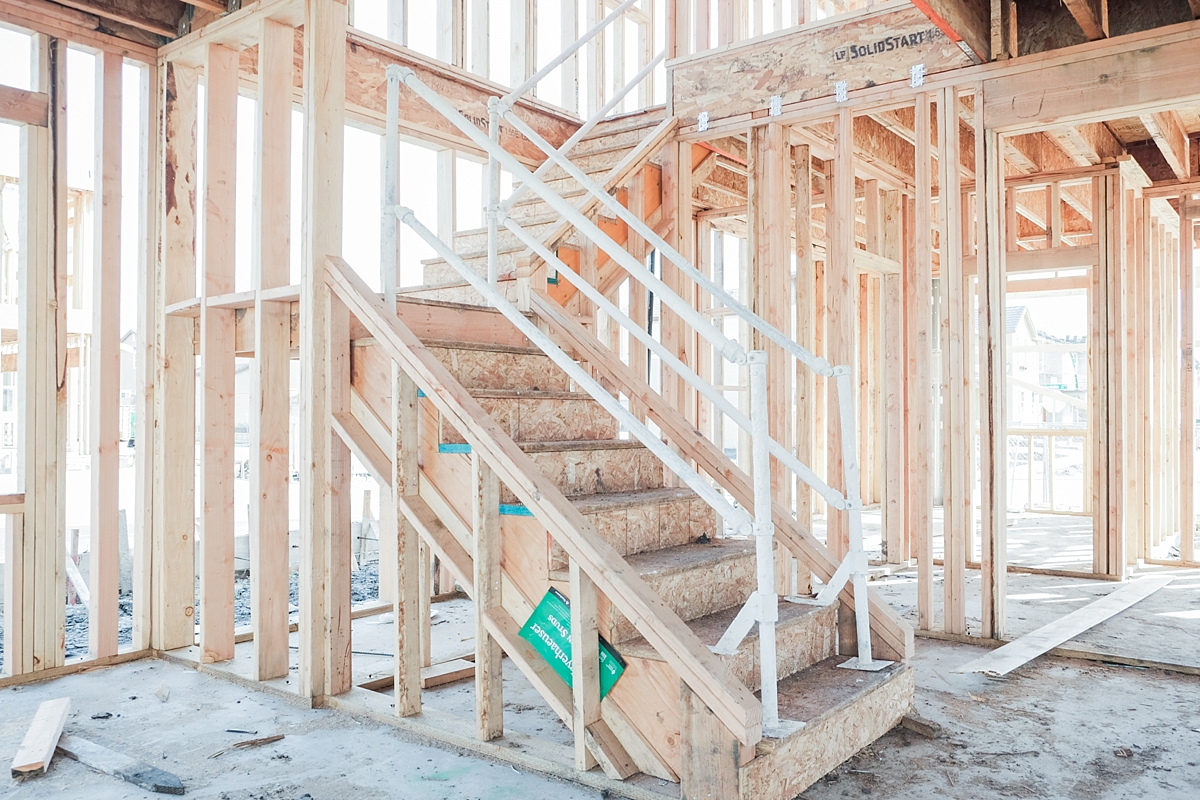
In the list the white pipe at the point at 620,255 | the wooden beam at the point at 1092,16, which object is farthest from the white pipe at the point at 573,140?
the wooden beam at the point at 1092,16

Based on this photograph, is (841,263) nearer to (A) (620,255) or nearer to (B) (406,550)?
(A) (620,255)

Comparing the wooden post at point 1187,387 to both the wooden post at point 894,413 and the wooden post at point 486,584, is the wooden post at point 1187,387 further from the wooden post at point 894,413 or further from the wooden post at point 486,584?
the wooden post at point 486,584

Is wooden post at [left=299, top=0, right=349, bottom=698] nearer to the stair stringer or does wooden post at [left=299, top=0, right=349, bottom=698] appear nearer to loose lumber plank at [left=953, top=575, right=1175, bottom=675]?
the stair stringer

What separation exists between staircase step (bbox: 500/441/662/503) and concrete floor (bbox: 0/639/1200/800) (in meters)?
0.89

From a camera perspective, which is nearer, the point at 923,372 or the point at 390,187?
the point at 390,187

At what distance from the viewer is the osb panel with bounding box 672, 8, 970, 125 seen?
4.79 metres

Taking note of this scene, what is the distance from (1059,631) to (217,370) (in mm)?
4199

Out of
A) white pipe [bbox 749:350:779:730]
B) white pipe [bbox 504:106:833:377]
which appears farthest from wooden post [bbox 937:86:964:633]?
white pipe [bbox 749:350:779:730]

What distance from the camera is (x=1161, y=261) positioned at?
760cm

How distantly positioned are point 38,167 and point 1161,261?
7883 millimetres

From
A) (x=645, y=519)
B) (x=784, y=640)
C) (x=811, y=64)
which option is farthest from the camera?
(x=811, y=64)

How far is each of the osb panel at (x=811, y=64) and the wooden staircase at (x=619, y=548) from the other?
6.08 feet

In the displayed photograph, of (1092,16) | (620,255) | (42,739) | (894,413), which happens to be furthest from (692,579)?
(894,413)

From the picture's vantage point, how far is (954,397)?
4641 mm
